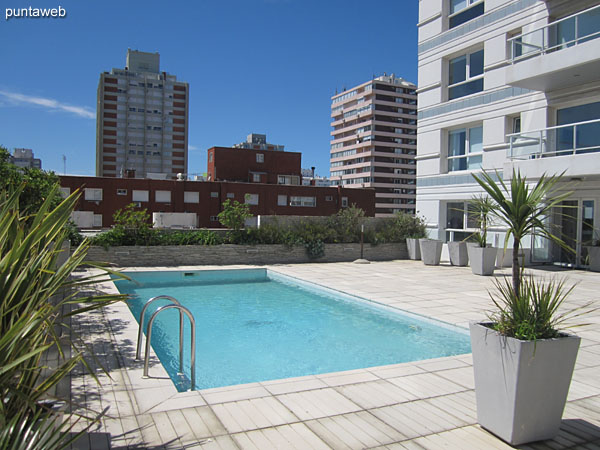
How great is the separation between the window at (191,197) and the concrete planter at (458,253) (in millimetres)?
32346

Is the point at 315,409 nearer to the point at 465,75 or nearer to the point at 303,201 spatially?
the point at 465,75

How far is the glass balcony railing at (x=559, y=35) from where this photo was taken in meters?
12.7

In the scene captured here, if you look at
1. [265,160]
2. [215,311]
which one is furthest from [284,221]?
[265,160]

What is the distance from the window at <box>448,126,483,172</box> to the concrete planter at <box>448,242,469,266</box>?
114 inches

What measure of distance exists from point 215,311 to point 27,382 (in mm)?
Result: 7997

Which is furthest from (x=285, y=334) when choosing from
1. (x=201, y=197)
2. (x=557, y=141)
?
(x=201, y=197)

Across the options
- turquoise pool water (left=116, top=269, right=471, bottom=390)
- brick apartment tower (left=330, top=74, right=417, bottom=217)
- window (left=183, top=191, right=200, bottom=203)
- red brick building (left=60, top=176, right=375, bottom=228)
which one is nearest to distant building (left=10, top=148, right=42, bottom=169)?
brick apartment tower (left=330, top=74, right=417, bottom=217)

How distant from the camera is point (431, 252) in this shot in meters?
16.3

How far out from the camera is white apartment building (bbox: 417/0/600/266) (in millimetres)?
12938

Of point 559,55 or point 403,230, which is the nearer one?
point 559,55

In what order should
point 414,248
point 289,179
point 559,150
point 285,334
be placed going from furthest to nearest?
point 289,179
point 414,248
point 559,150
point 285,334

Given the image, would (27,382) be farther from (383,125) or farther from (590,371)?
(383,125)

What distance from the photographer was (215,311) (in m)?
10.0

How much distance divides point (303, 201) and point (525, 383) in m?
46.3
